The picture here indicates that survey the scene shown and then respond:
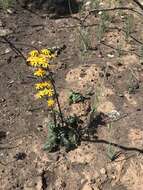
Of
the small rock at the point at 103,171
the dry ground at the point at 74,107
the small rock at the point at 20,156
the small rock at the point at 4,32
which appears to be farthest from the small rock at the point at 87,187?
the small rock at the point at 4,32

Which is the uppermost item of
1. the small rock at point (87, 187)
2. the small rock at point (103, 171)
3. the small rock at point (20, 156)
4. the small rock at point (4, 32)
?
the small rock at point (4, 32)

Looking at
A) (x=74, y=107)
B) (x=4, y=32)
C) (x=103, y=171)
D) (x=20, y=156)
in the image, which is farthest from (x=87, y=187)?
(x=4, y=32)

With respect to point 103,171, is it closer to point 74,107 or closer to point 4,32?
point 74,107

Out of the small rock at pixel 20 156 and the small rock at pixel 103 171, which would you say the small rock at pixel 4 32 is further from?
the small rock at pixel 103 171

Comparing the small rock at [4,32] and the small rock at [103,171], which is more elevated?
the small rock at [4,32]

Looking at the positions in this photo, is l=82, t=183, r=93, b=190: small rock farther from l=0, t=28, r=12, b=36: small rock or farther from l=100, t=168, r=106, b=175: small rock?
l=0, t=28, r=12, b=36: small rock

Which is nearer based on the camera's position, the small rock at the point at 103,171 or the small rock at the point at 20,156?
the small rock at the point at 103,171

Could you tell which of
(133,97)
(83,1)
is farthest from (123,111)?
(83,1)

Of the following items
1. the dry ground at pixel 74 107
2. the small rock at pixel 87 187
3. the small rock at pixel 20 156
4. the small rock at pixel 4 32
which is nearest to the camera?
the small rock at pixel 87 187

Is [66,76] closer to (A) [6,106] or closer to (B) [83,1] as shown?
(A) [6,106]

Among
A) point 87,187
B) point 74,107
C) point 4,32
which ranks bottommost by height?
point 87,187

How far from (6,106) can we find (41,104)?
0.49 m

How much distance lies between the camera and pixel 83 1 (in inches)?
332

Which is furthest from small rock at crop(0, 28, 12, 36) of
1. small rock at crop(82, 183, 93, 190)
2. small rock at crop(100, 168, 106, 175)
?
small rock at crop(82, 183, 93, 190)
